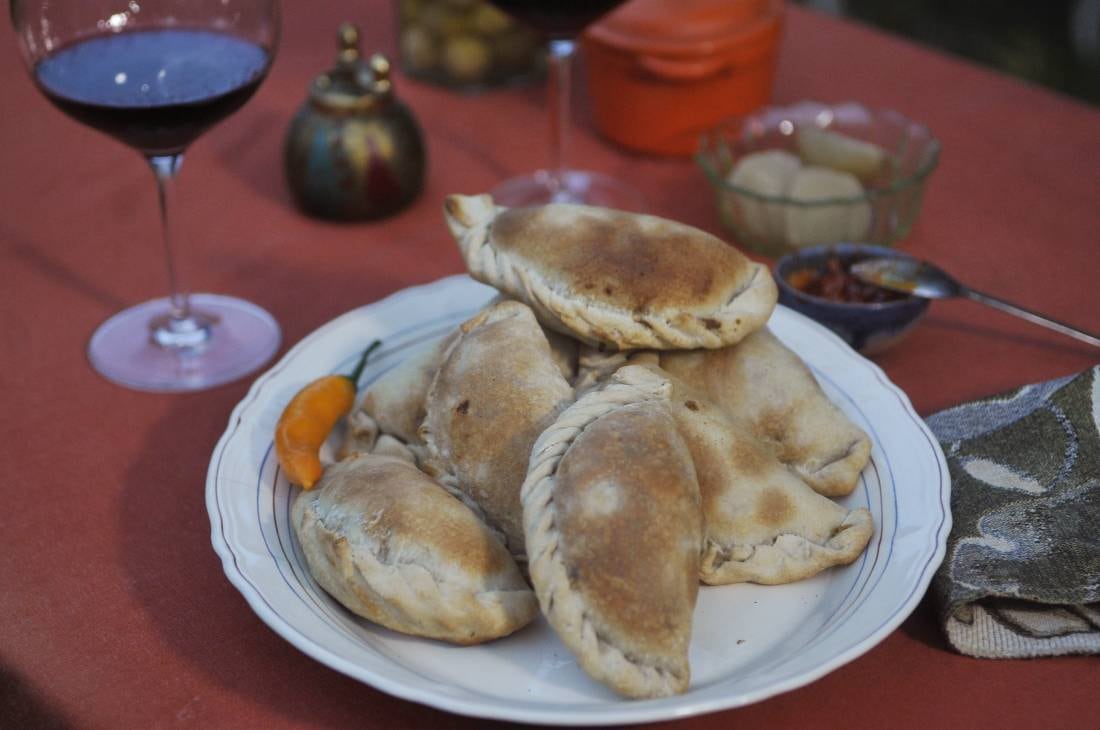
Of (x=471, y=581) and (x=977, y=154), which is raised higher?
(x=471, y=581)

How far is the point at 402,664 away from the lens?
101 cm

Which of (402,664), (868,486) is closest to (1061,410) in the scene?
(868,486)

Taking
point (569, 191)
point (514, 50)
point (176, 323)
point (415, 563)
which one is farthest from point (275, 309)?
point (514, 50)

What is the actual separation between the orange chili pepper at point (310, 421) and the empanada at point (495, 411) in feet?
0.44

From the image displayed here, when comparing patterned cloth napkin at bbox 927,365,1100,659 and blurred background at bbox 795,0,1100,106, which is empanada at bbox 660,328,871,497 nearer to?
patterned cloth napkin at bbox 927,365,1100,659

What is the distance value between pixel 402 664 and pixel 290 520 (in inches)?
9.5

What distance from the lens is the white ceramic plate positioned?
0.91 meters

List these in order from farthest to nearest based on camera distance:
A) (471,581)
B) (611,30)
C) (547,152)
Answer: (547,152) < (611,30) < (471,581)

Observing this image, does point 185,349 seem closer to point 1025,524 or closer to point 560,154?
point 560,154

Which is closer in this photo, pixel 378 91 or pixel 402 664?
pixel 402 664

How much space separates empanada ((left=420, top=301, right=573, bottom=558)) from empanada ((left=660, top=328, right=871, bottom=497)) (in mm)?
173

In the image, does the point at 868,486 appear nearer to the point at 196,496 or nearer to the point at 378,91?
the point at 196,496

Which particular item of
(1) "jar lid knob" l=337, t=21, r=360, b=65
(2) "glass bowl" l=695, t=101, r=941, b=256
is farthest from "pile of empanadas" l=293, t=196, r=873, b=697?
(1) "jar lid knob" l=337, t=21, r=360, b=65

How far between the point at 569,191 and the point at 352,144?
398 mm
